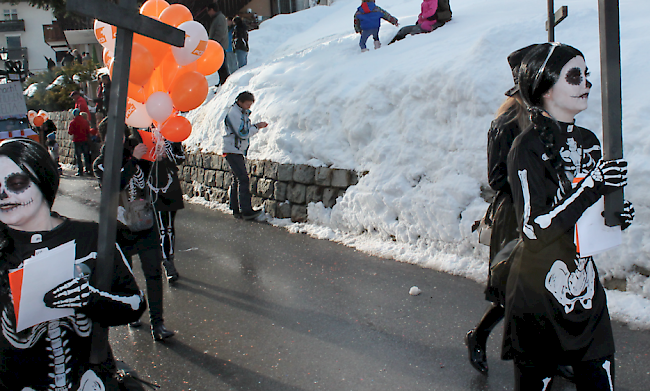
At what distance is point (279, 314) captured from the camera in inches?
177

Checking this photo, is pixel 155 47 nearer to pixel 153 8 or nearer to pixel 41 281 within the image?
pixel 153 8

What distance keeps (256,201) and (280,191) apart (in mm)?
752

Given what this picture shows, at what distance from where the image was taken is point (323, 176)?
7199mm

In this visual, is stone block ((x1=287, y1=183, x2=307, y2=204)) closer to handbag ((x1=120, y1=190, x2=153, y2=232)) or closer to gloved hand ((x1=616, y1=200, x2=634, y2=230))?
handbag ((x1=120, y1=190, x2=153, y2=232))

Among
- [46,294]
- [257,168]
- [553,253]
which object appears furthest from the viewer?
[257,168]

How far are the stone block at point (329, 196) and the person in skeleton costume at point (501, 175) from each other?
3.99 m

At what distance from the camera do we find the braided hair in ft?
6.61

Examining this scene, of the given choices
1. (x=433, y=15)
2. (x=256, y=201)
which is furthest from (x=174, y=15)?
(x=433, y=15)

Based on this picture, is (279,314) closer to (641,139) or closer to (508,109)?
(508,109)

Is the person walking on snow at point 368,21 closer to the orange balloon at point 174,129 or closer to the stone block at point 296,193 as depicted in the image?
the stone block at point 296,193

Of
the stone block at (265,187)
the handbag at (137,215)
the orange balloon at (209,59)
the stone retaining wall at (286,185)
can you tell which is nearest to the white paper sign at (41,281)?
the handbag at (137,215)

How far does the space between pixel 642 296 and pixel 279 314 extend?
9.72 feet

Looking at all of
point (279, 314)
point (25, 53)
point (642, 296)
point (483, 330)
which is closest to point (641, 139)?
point (642, 296)

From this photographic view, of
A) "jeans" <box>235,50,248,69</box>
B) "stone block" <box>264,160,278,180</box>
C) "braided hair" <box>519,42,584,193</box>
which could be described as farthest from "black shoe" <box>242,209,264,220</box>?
"jeans" <box>235,50,248,69</box>
